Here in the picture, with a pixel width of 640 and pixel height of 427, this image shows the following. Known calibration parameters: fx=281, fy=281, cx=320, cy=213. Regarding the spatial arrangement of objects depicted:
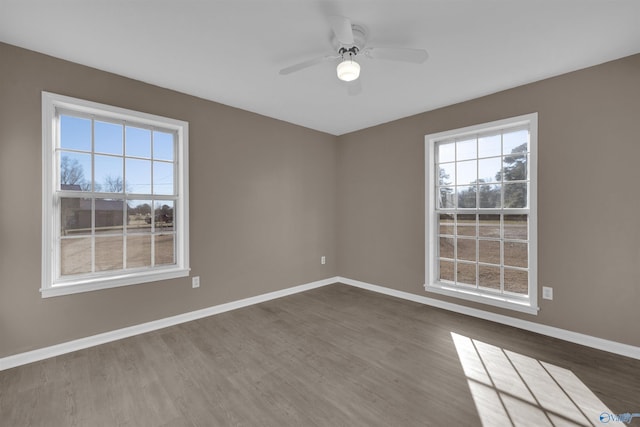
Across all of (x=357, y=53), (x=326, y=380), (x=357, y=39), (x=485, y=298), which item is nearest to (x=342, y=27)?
(x=357, y=39)

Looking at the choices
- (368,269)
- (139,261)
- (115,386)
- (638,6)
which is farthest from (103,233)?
(638,6)

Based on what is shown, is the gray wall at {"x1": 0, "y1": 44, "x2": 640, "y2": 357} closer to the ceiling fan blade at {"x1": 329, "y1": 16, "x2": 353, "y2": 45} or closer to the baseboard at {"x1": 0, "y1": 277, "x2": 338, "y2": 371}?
the baseboard at {"x1": 0, "y1": 277, "x2": 338, "y2": 371}

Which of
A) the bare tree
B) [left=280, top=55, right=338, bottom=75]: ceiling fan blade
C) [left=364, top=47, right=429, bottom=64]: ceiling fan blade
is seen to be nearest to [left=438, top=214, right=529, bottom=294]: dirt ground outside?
[left=364, top=47, right=429, bottom=64]: ceiling fan blade

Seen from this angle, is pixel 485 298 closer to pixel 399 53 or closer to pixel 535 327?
pixel 535 327

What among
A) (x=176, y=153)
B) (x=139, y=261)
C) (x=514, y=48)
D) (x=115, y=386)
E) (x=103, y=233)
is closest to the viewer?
(x=115, y=386)

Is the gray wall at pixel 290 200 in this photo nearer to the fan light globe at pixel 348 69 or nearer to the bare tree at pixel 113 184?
the bare tree at pixel 113 184

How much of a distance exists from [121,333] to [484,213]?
13.7ft

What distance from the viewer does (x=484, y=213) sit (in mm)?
3385

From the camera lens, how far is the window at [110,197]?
2.54 m

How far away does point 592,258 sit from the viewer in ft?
8.63

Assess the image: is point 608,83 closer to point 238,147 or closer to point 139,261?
point 238,147

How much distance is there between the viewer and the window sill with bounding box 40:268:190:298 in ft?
8.10

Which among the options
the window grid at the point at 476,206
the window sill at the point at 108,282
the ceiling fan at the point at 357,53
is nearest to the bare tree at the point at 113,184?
the window sill at the point at 108,282

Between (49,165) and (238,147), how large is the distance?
1854mm
